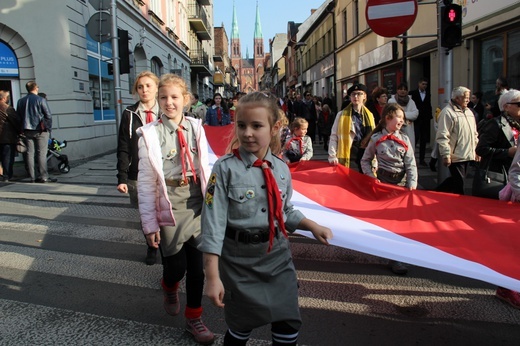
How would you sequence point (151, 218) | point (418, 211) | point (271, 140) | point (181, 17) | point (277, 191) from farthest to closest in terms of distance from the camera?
point (181, 17)
point (418, 211)
point (151, 218)
point (271, 140)
point (277, 191)

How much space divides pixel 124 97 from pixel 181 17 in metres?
17.5

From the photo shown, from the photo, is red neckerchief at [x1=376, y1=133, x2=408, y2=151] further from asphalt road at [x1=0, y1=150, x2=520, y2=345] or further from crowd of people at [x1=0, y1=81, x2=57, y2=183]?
crowd of people at [x1=0, y1=81, x2=57, y2=183]

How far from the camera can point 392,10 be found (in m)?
8.19

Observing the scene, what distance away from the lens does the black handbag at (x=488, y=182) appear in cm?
451

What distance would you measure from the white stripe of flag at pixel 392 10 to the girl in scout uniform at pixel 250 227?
259 inches

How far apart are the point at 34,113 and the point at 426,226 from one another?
30.6ft

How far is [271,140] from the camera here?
2611 millimetres

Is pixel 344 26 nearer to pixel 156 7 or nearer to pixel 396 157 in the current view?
pixel 156 7

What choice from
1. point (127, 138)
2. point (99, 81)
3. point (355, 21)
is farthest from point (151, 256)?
point (355, 21)

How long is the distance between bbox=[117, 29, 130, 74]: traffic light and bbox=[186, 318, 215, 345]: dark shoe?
9785 millimetres

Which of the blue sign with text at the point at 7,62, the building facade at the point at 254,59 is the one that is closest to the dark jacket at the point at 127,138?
the blue sign with text at the point at 7,62

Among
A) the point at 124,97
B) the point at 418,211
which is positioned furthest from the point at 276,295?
the point at 124,97

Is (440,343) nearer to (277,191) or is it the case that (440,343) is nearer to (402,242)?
(402,242)

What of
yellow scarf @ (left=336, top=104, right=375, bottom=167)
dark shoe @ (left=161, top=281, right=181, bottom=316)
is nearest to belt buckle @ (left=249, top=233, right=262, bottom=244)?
dark shoe @ (left=161, top=281, right=181, bottom=316)
